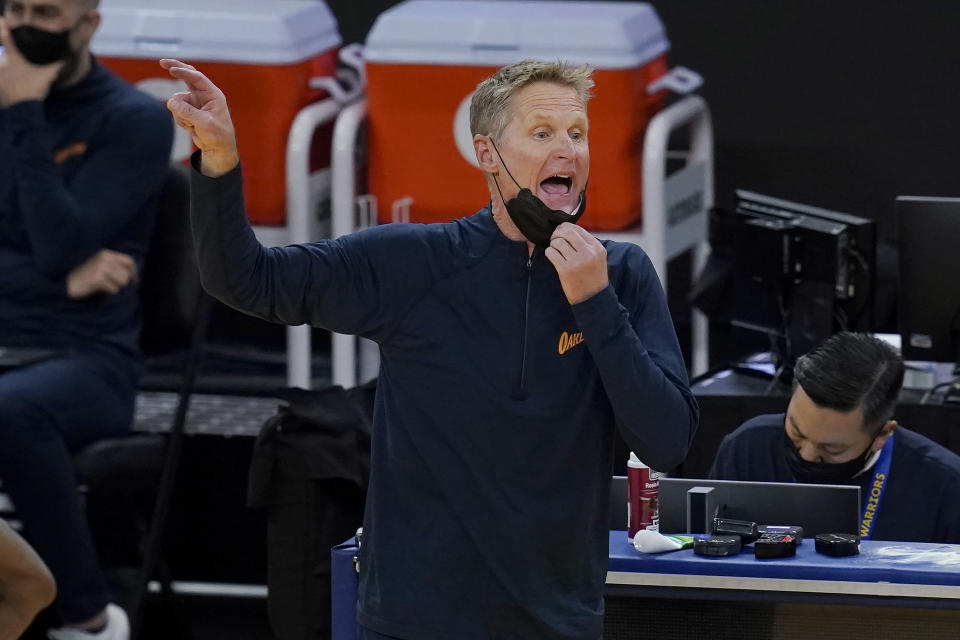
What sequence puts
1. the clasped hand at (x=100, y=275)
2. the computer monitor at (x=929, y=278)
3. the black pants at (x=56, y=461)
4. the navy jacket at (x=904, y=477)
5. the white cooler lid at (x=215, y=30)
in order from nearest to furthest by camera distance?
the navy jacket at (x=904, y=477)
the black pants at (x=56, y=461)
the computer monitor at (x=929, y=278)
the clasped hand at (x=100, y=275)
the white cooler lid at (x=215, y=30)

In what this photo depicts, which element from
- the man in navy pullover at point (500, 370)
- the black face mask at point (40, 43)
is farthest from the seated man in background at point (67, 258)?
the man in navy pullover at point (500, 370)

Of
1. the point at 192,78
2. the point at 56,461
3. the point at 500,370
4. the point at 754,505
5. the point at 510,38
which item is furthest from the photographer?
the point at 510,38

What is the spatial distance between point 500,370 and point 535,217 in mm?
194

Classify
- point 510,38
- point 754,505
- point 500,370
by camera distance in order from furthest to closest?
1. point 510,38
2. point 754,505
3. point 500,370

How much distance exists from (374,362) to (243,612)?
82 cm

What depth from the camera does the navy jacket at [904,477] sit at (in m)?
3.00

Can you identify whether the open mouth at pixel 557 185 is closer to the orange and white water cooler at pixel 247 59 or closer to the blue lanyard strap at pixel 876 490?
the blue lanyard strap at pixel 876 490

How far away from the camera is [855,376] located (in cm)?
309

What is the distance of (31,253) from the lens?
164 inches

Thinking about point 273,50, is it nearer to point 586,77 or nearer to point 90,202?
point 90,202

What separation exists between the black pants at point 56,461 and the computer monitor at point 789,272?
1609 mm

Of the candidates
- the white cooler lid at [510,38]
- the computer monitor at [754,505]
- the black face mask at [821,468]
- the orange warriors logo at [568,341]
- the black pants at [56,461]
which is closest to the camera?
the orange warriors logo at [568,341]

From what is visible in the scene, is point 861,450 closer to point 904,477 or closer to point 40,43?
point 904,477

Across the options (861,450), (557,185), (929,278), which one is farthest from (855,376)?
(557,185)
